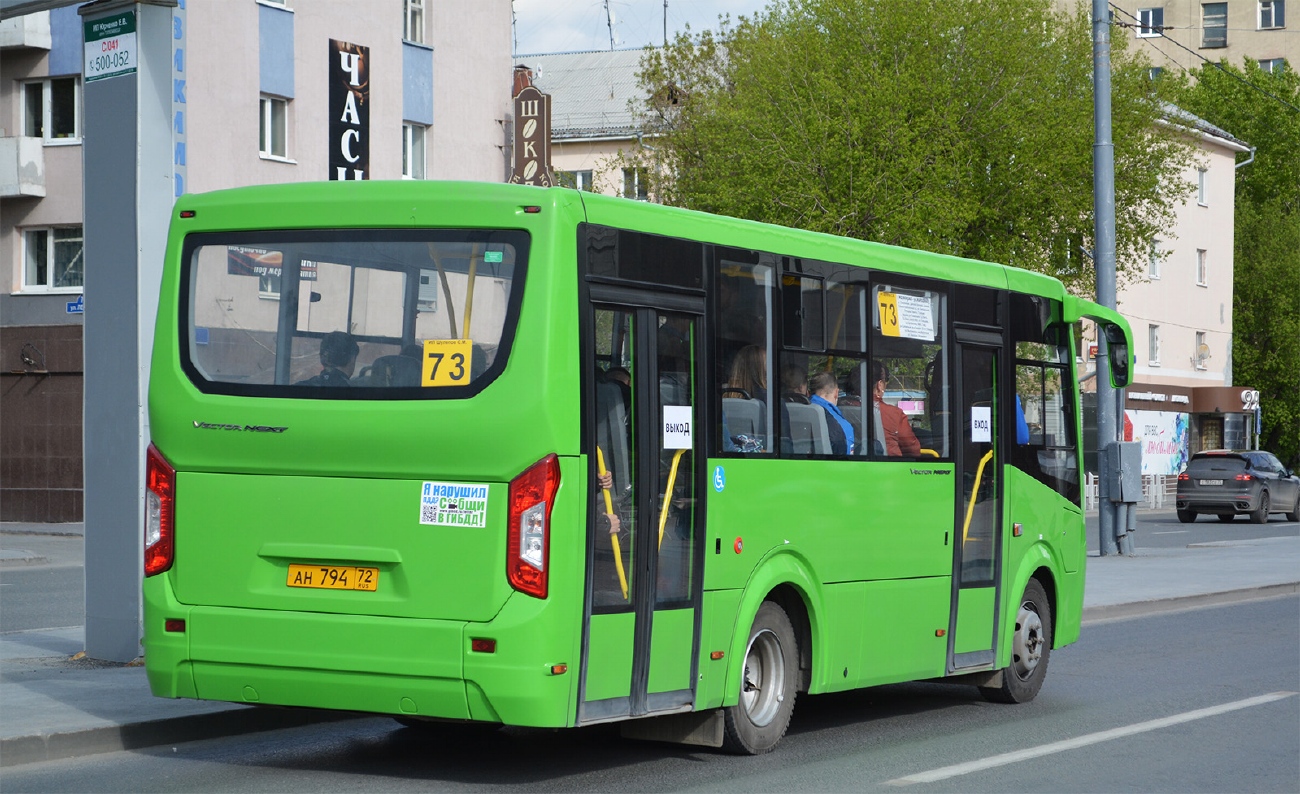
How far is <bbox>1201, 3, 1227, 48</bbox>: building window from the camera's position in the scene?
3627 inches

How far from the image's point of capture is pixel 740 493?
896 centimetres

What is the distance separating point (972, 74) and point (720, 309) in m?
34.7

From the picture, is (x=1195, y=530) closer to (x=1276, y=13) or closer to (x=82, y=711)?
(x=82, y=711)

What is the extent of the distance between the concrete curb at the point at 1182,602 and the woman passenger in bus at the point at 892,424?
27.3 ft

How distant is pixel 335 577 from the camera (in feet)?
26.1

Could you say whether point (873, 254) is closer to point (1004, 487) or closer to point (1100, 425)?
point (1004, 487)

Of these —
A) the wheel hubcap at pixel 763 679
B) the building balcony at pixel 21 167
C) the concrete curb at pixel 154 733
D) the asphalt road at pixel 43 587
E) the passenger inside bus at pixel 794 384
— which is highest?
the building balcony at pixel 21 167

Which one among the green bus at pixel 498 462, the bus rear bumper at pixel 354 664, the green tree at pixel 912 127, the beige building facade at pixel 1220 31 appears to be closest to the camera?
the bus rear bumper at pixel 354 664

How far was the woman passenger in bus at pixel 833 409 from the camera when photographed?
9.73 meters

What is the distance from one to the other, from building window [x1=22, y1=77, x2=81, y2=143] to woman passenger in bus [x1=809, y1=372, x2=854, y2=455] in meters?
27.7

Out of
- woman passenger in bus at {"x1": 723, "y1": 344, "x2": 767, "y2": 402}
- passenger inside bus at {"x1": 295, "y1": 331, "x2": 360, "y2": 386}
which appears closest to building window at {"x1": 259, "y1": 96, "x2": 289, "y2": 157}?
woman passenger in bus at {"x1": 723, "y1": 344, "x2": 767, "y2": 402}

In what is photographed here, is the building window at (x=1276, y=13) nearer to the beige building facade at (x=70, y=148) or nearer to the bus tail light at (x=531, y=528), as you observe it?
the beige building facade at (x=70, y=148)

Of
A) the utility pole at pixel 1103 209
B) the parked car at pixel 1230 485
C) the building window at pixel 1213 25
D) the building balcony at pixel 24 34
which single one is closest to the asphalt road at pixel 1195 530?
the parked car at pixel 1230 485

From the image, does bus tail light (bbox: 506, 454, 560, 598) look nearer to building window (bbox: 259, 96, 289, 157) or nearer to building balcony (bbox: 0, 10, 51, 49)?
building window (bbox: 259, 96, 289, 157)
